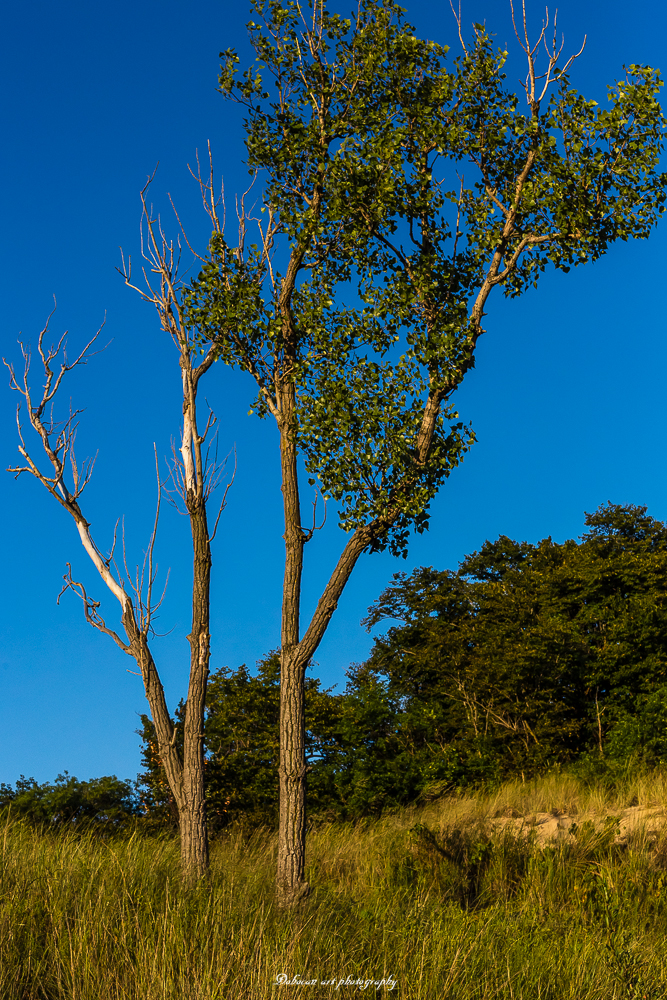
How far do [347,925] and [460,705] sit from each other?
13.0m

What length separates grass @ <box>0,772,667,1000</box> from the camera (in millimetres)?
4516

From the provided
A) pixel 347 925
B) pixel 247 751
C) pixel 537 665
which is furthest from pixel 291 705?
pixel 537 665

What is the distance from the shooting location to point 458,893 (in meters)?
8.47

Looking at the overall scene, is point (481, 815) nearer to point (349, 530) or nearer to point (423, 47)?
point (349, 530)

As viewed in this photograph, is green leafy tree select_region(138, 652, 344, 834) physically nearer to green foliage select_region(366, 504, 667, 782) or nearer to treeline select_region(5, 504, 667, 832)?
treeline select_region(5, 504, 667, 832)

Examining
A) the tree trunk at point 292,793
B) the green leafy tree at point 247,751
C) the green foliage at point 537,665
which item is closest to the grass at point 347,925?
the tree trunk at point 292,793

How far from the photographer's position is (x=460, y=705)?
1841 cm

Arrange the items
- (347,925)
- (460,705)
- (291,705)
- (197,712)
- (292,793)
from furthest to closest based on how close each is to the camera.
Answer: (460,705), (197,712), (291,705), (292,793), (347,925)

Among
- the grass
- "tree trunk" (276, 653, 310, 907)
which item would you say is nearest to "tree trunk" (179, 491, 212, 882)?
the grass

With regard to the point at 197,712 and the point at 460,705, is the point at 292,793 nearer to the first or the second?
the point at 197,712

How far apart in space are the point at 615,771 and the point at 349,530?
9.43 metres

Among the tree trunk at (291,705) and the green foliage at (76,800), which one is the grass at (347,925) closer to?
the tree trunk at (291,705)

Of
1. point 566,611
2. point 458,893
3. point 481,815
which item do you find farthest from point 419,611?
point 458,893

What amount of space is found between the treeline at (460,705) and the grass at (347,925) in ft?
18.2
